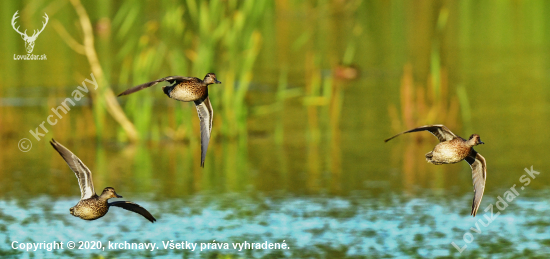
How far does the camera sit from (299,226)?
1245cm

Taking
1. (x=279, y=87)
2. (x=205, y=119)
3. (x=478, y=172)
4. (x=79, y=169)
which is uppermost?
(x=279, y=87)

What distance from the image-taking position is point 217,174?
15.8 meters

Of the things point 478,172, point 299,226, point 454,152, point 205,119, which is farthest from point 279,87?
point 454,152

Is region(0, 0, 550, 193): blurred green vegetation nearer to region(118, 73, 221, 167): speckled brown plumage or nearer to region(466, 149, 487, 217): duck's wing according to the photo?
region(466, 149, 487, 217): duck's wing

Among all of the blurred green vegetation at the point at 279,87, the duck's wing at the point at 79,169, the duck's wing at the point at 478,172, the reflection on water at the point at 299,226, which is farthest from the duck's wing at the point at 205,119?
the blurred green vegetation at the point at 279,87

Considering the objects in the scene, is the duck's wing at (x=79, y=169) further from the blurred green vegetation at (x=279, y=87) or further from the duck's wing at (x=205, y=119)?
the blurred green vegetation at (x=279, y=87)

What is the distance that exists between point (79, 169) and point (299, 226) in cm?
510

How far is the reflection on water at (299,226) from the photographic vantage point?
11375 mm

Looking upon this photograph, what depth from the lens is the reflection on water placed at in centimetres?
1138

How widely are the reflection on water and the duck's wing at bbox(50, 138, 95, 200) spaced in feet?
10.1

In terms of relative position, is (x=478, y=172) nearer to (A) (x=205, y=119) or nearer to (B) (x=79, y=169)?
(A) (x=205, y=119)

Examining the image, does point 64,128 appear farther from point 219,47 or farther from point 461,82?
point 461,82

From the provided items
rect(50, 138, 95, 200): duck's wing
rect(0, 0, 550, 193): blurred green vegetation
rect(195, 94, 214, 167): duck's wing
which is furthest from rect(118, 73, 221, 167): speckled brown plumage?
rect(0, 0, 550, 193): blurred green vegetation

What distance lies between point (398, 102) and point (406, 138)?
6.89ft
